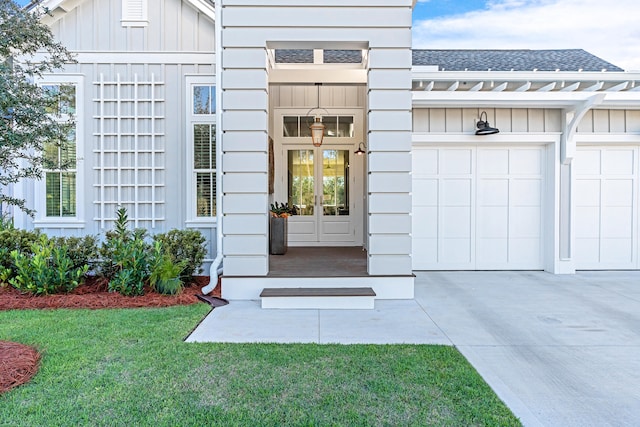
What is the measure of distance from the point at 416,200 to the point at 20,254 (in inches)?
224

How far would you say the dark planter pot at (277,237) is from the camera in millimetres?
6837

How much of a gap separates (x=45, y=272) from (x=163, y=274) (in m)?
1.40

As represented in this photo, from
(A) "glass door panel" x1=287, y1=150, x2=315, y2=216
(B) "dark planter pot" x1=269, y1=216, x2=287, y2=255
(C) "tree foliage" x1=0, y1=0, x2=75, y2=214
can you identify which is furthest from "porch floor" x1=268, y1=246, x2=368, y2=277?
(C) "tree foliage" x1=0, y1=0, x2=75, y2=214

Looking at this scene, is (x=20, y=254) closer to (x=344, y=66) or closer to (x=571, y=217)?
(x=344, y=66)

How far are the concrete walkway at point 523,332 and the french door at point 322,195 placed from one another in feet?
9.98

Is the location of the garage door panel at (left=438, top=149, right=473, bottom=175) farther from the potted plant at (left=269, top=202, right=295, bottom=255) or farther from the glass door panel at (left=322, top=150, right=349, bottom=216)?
the potted plant at (left=269, top=202, right=295, bottom=255)

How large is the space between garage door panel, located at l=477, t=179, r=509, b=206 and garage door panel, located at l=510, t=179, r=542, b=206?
0.39 feet

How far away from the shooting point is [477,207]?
662 centimetres

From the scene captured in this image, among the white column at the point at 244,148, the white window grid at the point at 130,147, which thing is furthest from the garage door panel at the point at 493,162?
the white window grid at the point at 130,147

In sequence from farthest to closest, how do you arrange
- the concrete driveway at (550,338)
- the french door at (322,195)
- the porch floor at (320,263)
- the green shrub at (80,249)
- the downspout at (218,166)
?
1. the french door at (322,195)
2. the green shrub at (80,249)
3. the downspout at (218,166)
4. the porch floor at (320,263)
5. the concrete driveway at (550,338)

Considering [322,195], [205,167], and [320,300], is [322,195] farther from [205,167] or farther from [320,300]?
[320,300]

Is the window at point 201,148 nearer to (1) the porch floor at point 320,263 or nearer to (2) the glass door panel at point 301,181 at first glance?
(1) the porch floor at point 320,263

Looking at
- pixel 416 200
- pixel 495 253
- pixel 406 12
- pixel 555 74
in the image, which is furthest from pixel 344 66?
pixel 495 253

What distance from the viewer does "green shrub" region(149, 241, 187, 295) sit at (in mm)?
4891
